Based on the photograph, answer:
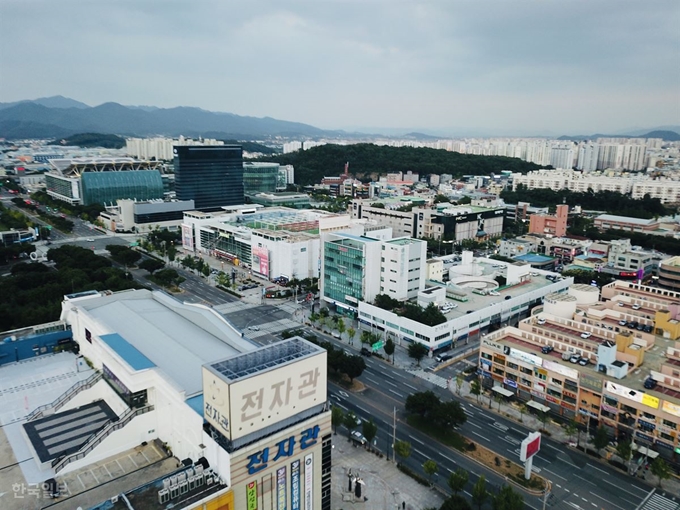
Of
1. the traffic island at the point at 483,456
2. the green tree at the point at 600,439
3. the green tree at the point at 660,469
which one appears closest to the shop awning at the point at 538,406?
the green tree at the point at 600,439

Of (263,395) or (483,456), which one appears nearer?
(263,395)

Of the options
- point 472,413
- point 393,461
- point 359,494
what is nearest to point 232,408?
point 359,494

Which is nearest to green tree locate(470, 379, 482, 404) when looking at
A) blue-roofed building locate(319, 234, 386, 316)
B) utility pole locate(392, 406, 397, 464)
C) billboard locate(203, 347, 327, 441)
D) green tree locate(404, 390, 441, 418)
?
green tree locate(404, 390, 441, 418)

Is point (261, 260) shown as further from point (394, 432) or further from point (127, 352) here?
point (127, 352)

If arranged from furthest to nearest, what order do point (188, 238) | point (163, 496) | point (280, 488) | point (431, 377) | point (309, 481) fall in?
point (188, 238) → point (431, 377) → point (309, 481) → point (280, 488) → point (163, 496)

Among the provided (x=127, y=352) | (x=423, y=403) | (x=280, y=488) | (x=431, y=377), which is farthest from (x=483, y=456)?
(x=127, y=352)

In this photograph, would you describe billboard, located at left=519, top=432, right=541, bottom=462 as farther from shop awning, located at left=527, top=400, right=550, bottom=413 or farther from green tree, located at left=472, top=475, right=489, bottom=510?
shop awning, located at left=527, top=400, right=550, bottom=413
